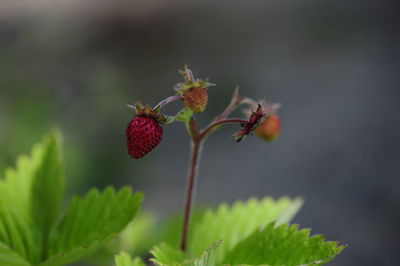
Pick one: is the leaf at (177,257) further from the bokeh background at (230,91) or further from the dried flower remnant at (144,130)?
the bokeh background at (230,91)

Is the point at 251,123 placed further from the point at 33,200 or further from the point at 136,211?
the point at 33,200

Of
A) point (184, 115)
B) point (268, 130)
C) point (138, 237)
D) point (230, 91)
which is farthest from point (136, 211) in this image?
point (230, 91)

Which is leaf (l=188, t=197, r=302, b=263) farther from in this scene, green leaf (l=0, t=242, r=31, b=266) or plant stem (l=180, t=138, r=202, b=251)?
green leaf (l=0, t=242, r=31, b=266)

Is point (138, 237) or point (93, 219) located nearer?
point (93, 219)

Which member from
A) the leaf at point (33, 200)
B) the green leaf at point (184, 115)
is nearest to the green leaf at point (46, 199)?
the leaf at point (33, 200)

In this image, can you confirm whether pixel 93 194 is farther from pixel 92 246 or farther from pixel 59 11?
pixel 59 11

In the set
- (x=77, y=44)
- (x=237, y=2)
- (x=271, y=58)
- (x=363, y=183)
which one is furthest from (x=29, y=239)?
(x=237, y=2)
